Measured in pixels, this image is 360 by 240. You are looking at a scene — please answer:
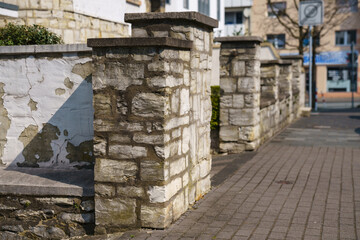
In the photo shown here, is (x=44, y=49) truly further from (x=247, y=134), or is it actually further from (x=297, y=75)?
(x=297, y=75)

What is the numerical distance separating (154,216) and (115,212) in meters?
0.41

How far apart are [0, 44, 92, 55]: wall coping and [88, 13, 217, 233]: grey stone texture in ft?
4.15

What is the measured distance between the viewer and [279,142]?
40.3 feet

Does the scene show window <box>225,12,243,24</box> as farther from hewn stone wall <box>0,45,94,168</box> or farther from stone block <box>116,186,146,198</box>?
stone block <box>116,186,146,198</box>

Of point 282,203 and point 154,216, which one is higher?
point 154,216

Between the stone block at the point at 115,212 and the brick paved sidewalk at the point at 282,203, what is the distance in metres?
0.18

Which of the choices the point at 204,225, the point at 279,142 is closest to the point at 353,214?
the point at 204,225

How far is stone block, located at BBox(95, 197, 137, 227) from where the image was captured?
535 cm

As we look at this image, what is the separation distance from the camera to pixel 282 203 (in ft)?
21.1

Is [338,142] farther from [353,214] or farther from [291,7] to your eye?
[291,7]

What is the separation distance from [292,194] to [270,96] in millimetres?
7608

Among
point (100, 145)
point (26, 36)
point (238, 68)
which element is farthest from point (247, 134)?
point (100, 145)

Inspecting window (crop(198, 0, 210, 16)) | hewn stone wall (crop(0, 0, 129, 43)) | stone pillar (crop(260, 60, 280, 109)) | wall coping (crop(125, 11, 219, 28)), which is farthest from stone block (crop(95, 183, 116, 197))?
window (crop(198, 0, 210, 16))

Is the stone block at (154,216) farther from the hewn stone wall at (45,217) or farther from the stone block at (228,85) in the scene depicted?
the stone block at (228,85)
